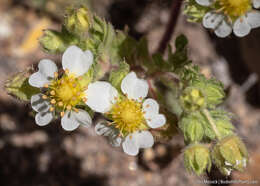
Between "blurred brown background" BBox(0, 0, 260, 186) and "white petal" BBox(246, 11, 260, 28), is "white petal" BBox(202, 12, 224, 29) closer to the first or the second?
"white petal" BBox(246, 11, 260, 28)

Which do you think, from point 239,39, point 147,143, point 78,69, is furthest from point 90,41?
point 239,39

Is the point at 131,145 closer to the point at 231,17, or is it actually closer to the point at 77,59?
the point at 77,59

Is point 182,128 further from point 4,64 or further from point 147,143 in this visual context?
point 4,64

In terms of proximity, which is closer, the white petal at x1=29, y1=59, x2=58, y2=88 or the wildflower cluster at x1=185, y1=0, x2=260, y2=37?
the white petal at x1=29, y1=59, x2=58, y2=88

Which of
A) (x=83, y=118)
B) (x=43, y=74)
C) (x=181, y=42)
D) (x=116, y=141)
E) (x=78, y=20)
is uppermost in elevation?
(x=78, y=20)

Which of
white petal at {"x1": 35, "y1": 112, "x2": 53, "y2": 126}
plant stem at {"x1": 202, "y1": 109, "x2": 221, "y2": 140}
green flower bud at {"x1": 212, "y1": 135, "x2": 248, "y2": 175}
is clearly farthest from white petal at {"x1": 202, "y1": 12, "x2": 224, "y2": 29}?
white petal at {"x1": 35, "y1": 112, "x2": 53, "y2": 126}

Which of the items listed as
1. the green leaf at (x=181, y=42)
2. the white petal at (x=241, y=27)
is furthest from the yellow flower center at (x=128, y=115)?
the white petal at (x=241, y=27)

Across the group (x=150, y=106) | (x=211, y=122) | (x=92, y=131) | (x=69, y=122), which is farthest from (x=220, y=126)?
(x=92, y=131)

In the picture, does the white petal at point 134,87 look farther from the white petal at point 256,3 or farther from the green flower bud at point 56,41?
the white petal at point 256,3
